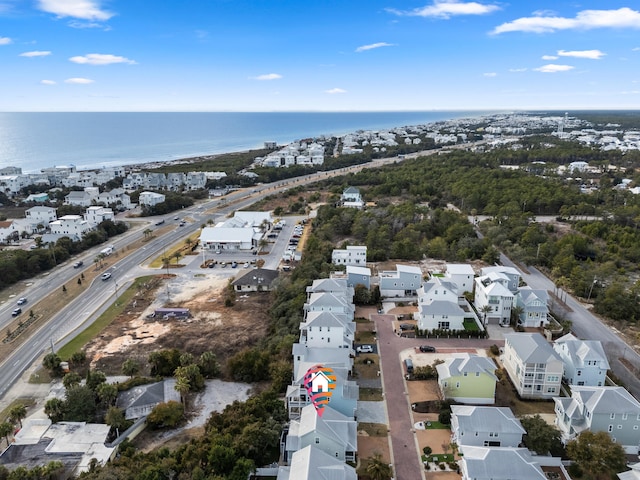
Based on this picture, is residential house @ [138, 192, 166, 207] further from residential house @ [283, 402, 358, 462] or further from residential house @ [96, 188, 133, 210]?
residential house @ [283, 402, 358, 462]

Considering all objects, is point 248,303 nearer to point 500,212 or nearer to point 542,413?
point 542,413

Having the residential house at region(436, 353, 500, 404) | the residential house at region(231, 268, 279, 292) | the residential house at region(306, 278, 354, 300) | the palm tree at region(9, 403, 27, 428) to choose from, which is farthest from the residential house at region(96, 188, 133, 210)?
the residential house at region(436, 353, 500, 404)

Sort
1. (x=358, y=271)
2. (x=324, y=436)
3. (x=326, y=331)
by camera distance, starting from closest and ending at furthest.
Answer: (x=324, y=436) < (x=326, y=331) < (x=358, y=271)

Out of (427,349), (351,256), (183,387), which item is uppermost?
(351,256)

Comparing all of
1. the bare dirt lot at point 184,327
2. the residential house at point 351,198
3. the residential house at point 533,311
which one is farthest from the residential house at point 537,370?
the residential house at point 351,198

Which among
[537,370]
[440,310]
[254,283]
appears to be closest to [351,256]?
[254,283]

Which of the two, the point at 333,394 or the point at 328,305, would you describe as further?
the point at 328,305

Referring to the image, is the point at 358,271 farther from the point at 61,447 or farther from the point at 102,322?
the point at 61,447
